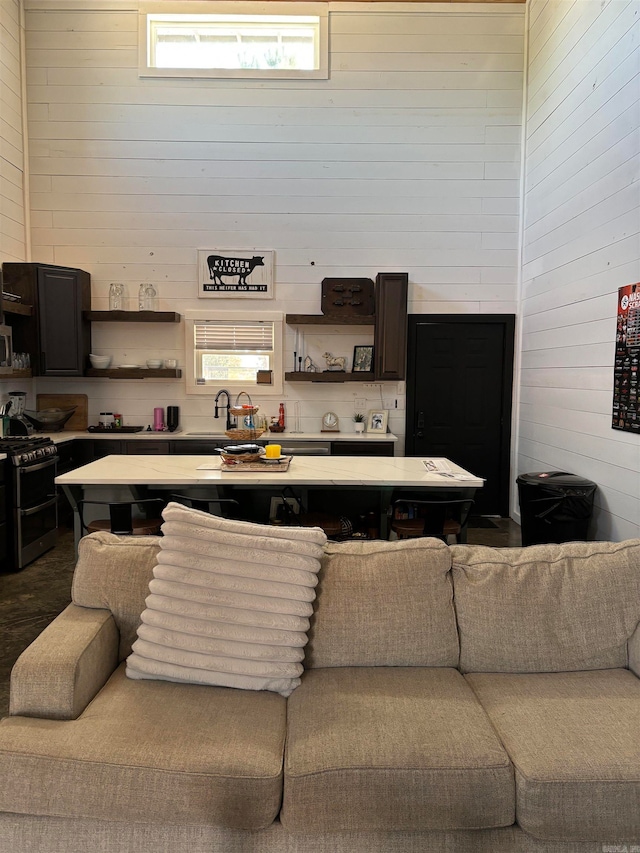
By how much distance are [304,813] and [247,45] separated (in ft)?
21.8

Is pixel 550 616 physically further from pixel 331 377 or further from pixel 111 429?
pixel 111 429

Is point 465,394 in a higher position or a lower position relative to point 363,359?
lower

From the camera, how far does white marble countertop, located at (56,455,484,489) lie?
126 inches

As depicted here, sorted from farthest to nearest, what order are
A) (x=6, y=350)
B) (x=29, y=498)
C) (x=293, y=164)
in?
(x=293, y=164)
(x=6, y=350)
(x=29, y=498)

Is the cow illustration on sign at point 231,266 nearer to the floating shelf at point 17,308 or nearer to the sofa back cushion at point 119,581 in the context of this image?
the floating shelf at point 17,308

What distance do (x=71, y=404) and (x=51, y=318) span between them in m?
0.94

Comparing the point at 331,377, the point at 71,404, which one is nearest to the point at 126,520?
the point at 331,377

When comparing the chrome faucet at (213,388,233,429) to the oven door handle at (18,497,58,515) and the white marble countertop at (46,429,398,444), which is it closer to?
the white marble countertop at (46,429,398,444)

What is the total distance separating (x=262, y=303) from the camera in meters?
5.95

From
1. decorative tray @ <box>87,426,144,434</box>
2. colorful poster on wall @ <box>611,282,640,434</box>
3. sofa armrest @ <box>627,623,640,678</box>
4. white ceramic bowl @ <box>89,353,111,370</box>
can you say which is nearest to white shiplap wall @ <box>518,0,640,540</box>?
colorful poster on wall @ <box>611,282,640,434</box>

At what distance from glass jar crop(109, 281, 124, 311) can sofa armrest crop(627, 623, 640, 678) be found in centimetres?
534

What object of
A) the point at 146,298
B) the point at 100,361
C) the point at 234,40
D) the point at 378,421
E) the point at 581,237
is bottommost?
the point at 378,421

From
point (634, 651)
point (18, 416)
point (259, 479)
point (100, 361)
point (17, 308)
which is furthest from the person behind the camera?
point (100, 361)

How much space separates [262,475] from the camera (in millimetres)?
3311
